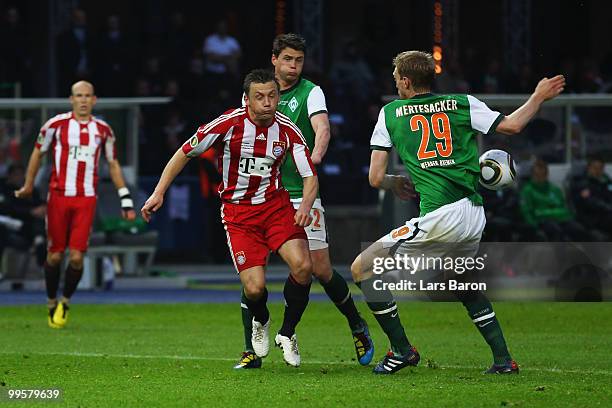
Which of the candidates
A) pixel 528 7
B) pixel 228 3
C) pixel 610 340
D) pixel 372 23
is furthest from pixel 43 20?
pixel 610 340

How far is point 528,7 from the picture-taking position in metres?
26.2

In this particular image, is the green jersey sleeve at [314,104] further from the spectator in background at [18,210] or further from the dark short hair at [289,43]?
the spectator in background at [18,210]

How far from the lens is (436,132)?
9.68 meters

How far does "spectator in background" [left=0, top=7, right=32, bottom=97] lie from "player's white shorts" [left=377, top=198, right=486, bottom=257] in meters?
14.6

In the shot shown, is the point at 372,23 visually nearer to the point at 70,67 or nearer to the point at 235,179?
the point at 70,67

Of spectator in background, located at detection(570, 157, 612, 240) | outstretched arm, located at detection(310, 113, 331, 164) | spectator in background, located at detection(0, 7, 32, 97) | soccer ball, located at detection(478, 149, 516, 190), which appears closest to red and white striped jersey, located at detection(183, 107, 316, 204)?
outstretched arm, located at detection(310, 113, 331, 164)

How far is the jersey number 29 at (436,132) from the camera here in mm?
9664

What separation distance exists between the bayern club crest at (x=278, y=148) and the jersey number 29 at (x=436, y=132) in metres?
0.93

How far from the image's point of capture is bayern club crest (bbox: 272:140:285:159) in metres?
10.1

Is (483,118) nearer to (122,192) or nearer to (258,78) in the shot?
(258,78)

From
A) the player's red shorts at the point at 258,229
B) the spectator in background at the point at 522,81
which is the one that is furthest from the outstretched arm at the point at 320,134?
the spectator in background at the point at 522,81

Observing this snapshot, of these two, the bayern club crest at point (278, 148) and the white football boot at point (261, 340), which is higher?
the bayern club crest at point (278, 148)

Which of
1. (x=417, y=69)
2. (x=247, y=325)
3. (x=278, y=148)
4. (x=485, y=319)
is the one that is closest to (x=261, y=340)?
(x=247, y=325)

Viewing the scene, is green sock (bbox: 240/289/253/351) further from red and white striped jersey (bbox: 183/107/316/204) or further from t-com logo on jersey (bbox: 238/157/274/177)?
t-com logo on jersey (bbox: 238/157/274/177)
